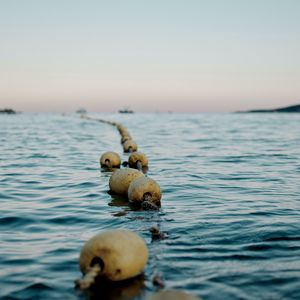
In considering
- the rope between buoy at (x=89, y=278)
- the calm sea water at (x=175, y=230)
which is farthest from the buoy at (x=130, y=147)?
the rope between buoy at (x=89, y=278)

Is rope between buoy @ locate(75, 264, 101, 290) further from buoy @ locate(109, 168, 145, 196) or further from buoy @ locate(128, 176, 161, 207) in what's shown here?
buoy @ locate(109, 168, 145, 196)

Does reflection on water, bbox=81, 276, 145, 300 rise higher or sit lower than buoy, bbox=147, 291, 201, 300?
lower

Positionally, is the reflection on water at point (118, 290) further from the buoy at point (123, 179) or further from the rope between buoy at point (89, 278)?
the buoy at point (123, 179)

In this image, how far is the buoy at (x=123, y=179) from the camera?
1154 cm

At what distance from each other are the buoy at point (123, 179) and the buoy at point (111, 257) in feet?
19.6

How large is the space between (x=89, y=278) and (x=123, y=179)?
666 cm

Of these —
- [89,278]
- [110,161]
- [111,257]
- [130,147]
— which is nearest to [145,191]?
[111,257]

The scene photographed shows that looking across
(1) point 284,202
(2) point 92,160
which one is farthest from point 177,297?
(2) point 92,160

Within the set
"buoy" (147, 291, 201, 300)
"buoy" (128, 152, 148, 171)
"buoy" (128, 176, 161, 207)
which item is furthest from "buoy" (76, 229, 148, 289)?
"buoy" (128, 152, 148, 171)

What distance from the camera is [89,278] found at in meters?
5.00

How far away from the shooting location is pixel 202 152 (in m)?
25.6

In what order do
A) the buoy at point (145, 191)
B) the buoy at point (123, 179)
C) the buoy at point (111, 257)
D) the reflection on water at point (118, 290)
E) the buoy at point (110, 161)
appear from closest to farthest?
the reflection on water at point (118, 290)
the buoy at point (111, 257)
the buoy at point (145, 191)
the buoy at point (123, 179)
the buoy at point (110, 161)

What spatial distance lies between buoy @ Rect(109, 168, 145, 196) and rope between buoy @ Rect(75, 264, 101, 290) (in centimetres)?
620

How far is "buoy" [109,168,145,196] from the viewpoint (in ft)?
37.9
